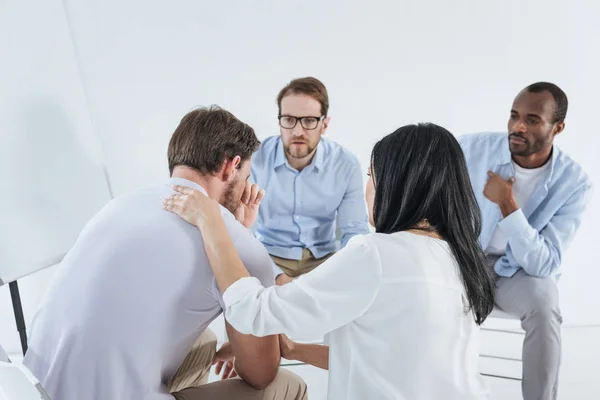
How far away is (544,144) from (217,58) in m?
1.78

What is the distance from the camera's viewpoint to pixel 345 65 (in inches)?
140

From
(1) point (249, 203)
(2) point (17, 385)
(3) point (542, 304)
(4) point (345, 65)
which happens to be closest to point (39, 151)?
(1) point (249, 203)

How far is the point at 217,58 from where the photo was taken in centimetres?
350

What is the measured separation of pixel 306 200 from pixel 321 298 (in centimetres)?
170

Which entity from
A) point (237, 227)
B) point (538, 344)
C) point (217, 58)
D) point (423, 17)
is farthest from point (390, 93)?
point (237, 227)

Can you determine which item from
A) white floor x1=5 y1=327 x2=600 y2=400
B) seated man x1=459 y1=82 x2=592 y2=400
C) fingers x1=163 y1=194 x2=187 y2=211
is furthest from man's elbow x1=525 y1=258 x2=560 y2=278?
fingers x1=163 y1=194 x2=187 y2=211

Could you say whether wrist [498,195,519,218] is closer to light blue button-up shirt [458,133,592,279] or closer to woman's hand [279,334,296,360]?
light blue button-up shirt [458,133,592,279]

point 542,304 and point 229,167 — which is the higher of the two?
point 229,167

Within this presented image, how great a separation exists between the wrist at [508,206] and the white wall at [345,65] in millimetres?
1215

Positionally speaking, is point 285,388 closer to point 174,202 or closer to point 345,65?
point 174,202

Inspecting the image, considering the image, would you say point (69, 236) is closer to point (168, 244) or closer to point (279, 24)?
point (168, 244)

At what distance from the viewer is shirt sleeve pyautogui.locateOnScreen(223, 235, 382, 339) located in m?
1.20

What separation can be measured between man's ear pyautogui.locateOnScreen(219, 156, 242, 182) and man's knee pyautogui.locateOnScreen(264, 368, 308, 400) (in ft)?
1.68

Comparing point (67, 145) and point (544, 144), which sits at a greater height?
point (67, 145)
